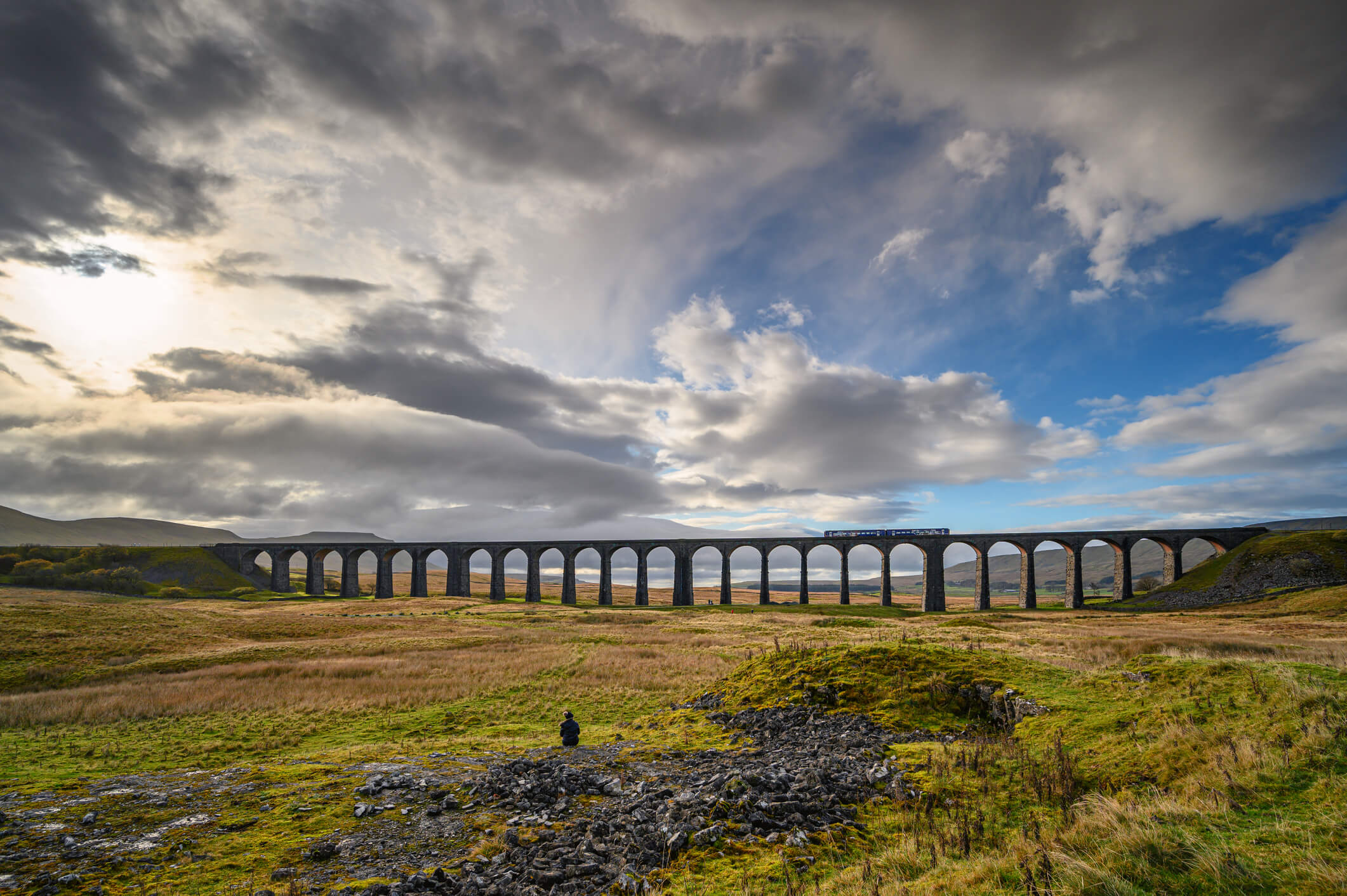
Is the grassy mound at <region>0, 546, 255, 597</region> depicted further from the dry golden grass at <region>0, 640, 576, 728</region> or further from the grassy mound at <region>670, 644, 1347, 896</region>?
the grassy mound at <region>670, 644, 1347, 896</region>

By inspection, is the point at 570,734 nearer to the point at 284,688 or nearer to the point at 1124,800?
the point at 1124,800

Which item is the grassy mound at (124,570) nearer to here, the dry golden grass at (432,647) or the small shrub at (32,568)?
the small shrub at (32,568)

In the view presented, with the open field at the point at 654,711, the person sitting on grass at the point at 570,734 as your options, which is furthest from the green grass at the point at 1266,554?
the person sitting on grass at the point at 570,734

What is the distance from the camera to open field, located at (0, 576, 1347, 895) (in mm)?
7012

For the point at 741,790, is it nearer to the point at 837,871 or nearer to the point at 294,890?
the point at 837,871

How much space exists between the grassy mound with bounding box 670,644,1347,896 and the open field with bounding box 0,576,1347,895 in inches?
1.7

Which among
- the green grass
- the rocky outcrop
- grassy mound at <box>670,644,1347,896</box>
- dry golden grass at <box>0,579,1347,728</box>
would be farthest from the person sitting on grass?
the green grass

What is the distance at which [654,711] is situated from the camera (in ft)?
66.2

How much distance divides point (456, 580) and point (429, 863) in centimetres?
9574

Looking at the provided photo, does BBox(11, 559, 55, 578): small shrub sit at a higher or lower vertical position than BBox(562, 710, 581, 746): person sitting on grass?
lower

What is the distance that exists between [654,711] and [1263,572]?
8315 cm

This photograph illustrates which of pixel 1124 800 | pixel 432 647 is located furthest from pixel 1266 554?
pixel 432 647

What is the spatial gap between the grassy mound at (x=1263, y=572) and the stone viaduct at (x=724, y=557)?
4434 millimetres

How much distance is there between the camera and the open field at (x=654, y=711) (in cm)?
701
